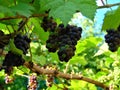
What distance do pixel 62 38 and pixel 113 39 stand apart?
15 centimetres

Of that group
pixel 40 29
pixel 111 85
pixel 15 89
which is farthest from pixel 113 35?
pixel 15 89

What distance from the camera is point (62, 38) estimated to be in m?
1.29

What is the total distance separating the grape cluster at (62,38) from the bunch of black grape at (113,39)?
0.09 meters

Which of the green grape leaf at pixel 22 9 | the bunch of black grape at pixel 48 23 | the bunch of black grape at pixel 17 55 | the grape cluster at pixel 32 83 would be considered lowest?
the grape cluster at pixel 32 83

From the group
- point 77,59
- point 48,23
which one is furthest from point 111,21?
point 77,59

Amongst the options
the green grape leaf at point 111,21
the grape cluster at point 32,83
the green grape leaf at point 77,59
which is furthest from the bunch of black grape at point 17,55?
the green grape leaf at point 77,59

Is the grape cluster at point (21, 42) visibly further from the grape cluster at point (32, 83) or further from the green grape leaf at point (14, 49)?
the grape cluster at point (32, 83)

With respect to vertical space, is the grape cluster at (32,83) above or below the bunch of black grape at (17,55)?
below

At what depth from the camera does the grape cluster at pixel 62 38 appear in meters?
1.24

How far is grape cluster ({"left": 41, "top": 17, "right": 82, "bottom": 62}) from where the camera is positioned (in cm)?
124

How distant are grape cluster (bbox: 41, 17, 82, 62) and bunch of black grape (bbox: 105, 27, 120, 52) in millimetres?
88

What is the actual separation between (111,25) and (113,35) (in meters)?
0.05

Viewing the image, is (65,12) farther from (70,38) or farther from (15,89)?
(15,89)

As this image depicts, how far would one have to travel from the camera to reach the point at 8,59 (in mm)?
1280
